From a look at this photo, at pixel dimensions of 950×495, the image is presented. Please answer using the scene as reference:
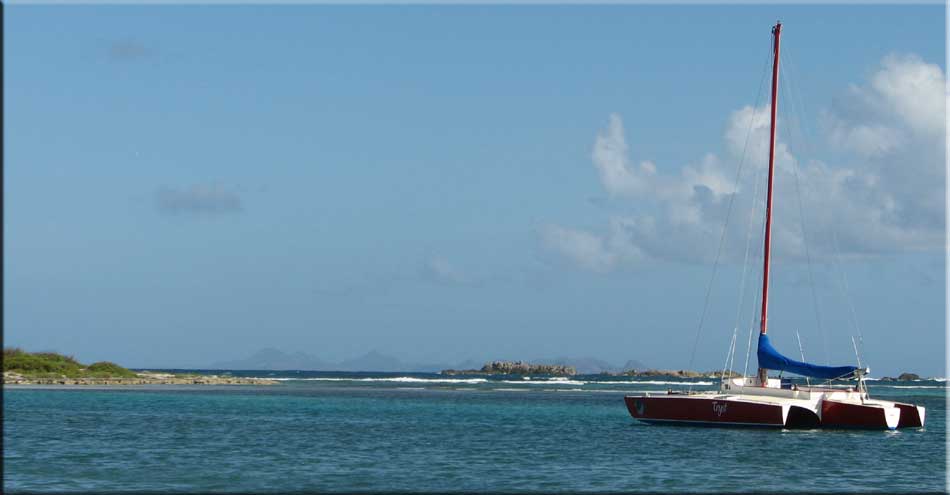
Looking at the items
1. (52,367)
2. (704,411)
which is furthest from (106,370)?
(704,411)

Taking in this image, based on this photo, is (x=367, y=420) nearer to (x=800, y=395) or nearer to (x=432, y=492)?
(x=800, y=395)

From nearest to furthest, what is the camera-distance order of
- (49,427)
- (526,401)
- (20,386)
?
1. (49,427)
2. (526,401)
3. (20,386)

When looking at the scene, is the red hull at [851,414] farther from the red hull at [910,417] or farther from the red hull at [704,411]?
the red hull at [704,411]

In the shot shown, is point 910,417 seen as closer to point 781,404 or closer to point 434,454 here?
point 781,404

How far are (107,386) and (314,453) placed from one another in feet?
231

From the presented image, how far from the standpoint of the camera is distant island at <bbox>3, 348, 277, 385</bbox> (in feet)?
343

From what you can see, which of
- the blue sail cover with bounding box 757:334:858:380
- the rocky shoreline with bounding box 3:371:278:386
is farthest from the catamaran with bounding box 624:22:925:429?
the rocky shoreline with bounding box 3:371:278:386

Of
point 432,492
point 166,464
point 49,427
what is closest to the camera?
point 432,492

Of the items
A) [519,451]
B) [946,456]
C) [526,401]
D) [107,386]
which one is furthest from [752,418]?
[107,386]

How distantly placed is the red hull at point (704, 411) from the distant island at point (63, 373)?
227 feet

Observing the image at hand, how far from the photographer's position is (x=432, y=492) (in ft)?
90.7

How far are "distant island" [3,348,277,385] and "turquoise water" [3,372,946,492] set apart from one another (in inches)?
1776

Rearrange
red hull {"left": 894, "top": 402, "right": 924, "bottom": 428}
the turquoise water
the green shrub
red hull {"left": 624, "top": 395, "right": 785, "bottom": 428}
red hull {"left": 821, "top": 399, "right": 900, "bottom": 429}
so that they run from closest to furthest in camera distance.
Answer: the turquoise water → red hull {"left": 624, "top": 395, "right": 785, "bottom": 428} → red hull {"left": 821, "top": 399, "right": 900, "bottom": 429} → red hull {"left": 894, "top": 402, "right": 924, "bottom": 428} → the green shrub

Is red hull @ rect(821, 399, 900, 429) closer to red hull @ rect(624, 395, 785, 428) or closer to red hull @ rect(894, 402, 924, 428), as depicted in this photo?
red hull @ rect(894, 402, 924, 428)
